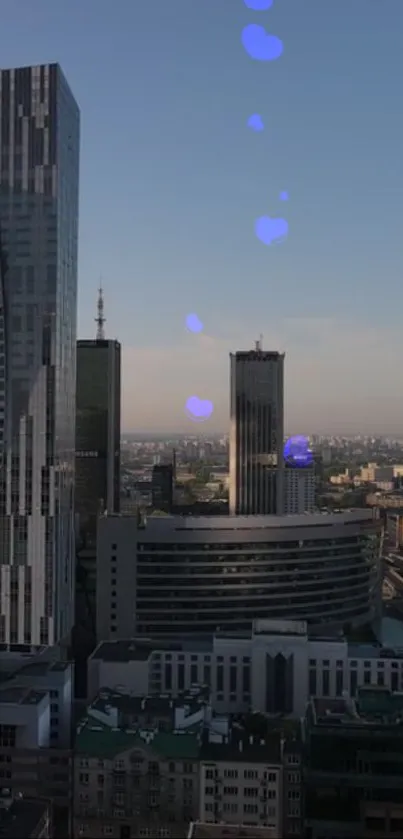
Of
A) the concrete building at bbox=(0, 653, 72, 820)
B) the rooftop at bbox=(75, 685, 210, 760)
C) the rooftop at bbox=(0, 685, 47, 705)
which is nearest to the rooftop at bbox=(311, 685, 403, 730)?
the rooftop at bbox=(75, 685, 210, 760)

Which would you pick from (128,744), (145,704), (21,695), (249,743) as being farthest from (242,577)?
(128,744)

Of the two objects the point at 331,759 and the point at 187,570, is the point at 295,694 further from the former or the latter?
the point at 187,570

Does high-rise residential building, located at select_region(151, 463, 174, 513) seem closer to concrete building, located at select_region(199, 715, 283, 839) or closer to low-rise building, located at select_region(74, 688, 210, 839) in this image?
low-rise building, located at select_region(74, 688, 210, 839)

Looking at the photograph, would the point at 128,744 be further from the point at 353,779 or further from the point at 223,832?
the point at 353,779

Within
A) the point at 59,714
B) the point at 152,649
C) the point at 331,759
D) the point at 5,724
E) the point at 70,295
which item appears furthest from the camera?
the point at 70,295

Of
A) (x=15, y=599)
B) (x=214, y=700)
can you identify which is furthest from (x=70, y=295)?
(x=214, y=700)

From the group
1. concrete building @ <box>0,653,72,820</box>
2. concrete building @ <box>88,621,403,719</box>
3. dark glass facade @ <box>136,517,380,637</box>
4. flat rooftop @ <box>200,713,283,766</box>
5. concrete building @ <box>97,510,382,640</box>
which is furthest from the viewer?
dark glass facade @ <box>136,517,380,637</box>

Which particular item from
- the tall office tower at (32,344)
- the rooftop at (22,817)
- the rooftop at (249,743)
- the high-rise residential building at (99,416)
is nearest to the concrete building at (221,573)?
the tall office tower at (32,344)
